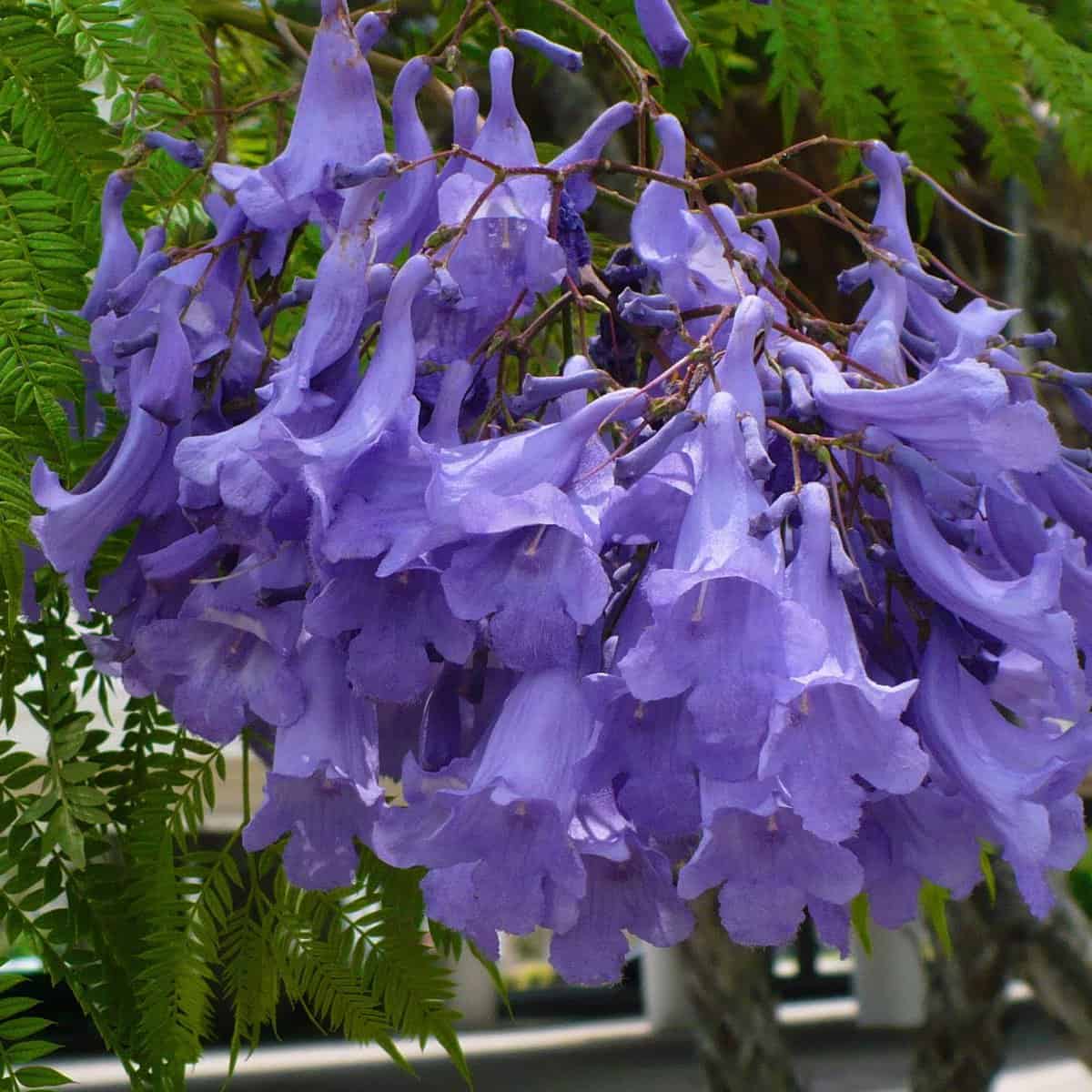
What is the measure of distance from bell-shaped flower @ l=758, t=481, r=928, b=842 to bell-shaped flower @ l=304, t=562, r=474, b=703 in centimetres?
19

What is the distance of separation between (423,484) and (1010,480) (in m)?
0.34

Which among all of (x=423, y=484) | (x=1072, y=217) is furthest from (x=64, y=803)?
(x=1072, y=217)

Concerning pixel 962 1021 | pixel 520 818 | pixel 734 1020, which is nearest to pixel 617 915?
pixel 520 818

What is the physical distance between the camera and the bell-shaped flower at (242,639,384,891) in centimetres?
87

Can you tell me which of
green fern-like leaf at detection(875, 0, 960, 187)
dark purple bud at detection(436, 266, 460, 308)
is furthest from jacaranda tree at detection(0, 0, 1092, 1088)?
green fern-like leaf at detection(875, 0, 960, 187)

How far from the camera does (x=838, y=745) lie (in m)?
0.75

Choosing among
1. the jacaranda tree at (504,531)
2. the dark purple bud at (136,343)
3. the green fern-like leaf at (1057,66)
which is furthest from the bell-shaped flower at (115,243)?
the green fern-like leaf at (1057,66)

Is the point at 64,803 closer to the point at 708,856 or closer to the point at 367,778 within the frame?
the point at 367,778

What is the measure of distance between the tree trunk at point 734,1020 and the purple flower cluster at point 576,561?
4873 millimetres

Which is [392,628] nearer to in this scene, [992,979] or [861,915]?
[861,915]

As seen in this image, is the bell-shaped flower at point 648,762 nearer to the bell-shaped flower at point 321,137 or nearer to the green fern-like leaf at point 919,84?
the bell-shaped flower at point 321,137

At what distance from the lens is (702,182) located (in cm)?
99

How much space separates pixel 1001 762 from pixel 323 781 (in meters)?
0.41

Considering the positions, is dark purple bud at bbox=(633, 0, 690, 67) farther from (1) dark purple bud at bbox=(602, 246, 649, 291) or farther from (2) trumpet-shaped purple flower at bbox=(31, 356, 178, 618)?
(2) trumpet-shaped purple flower at bbox=(31, 356, 178, 618)
